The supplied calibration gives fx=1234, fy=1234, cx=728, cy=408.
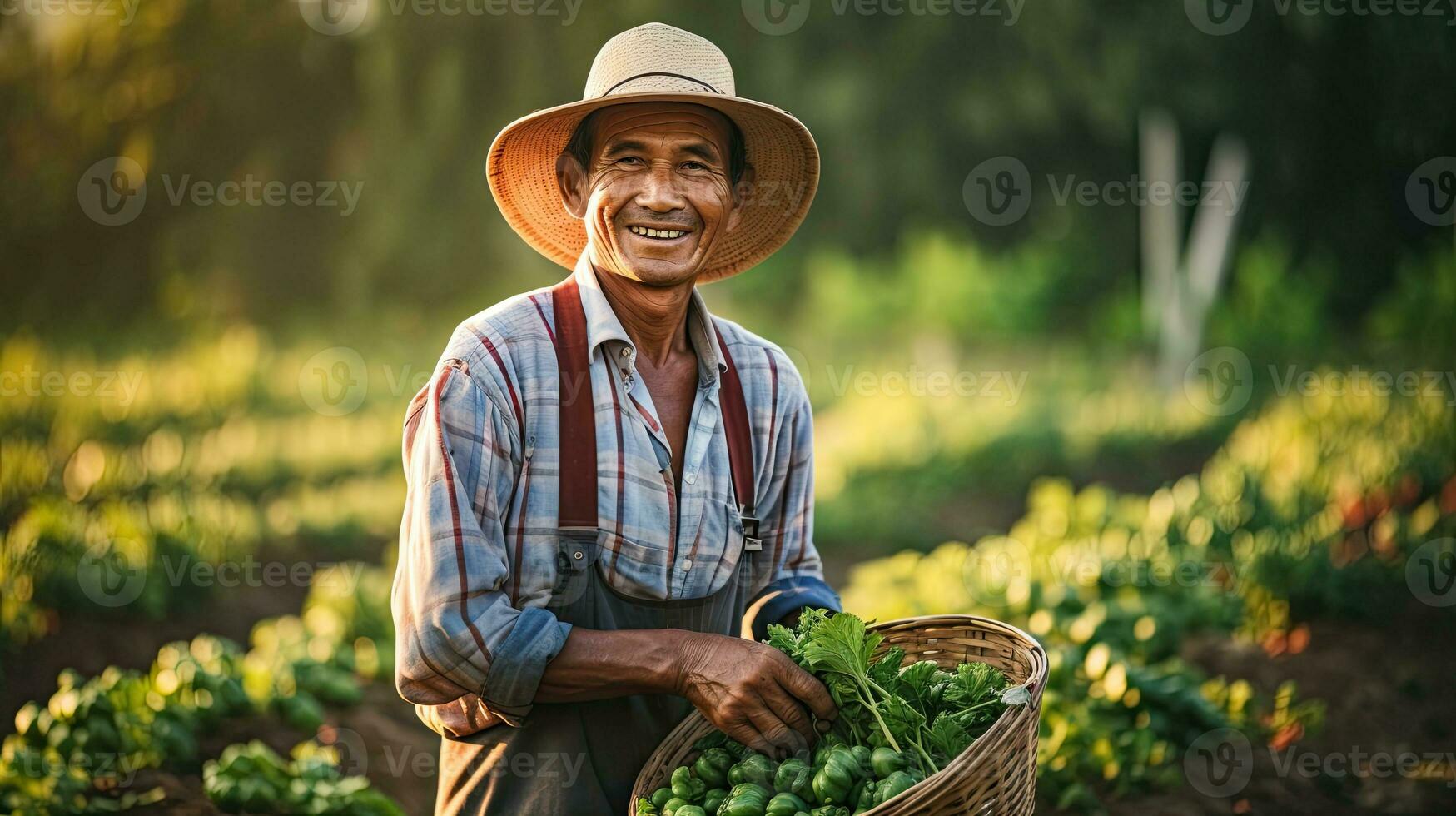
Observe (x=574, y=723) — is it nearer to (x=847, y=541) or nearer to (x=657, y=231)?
(x=657, y=231)

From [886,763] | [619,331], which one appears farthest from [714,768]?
[619,331]

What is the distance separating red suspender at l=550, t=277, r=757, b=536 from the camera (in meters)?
2.21

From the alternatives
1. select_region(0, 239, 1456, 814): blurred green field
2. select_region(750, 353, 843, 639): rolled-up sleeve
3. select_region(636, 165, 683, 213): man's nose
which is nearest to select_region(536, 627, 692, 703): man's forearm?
select_region(750, 353, 843, 639): rolled-up sleeve

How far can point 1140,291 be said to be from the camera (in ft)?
35.3

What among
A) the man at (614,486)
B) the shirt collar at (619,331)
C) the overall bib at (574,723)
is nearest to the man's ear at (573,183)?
the man at (614,486)

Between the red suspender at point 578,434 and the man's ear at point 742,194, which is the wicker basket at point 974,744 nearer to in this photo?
the red suspender at point 578,434

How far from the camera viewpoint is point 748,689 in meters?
2.08

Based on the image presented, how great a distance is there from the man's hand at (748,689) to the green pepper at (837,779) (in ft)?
0.48

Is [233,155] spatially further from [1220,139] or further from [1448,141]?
[1448,141]

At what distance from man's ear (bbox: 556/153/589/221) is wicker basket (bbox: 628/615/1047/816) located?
1.04 meters

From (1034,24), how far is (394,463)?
19.7ft

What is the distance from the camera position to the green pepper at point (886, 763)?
1.96m

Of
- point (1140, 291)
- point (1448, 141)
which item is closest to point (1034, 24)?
point (1140, 291)

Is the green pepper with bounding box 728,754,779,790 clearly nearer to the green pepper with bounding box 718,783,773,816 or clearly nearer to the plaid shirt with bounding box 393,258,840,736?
the green pepper with bounding box 718,783,773,816
